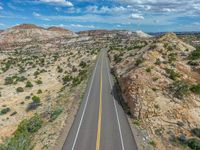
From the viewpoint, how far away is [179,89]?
34156 mm

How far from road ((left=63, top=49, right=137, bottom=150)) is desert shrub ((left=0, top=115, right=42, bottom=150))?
183 inches

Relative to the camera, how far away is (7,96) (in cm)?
5444

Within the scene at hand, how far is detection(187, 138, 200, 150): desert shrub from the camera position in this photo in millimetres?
24373

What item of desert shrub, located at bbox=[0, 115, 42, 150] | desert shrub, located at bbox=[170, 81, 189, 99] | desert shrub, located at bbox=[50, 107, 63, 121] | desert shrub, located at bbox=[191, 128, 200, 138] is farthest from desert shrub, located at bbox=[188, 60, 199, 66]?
desert shrub, located at bbox=[0, 115, 42, 150]

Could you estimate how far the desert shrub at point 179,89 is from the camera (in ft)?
109

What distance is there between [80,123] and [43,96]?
2537 centimetres

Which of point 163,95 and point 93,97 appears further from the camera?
point 93,97

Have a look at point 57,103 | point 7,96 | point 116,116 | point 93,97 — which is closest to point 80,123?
point 116,116

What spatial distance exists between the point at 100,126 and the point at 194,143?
10.4 meters

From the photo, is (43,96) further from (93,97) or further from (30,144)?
(30,144)

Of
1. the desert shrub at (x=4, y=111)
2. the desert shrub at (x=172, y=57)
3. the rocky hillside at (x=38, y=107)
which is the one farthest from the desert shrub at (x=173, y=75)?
the desert shrub at (x=4, y=111)

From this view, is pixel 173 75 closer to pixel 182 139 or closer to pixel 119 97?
pixel 119 97

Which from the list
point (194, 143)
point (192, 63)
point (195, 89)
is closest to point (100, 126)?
point (194, 143)

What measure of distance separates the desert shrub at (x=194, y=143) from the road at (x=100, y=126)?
18.9 feet
